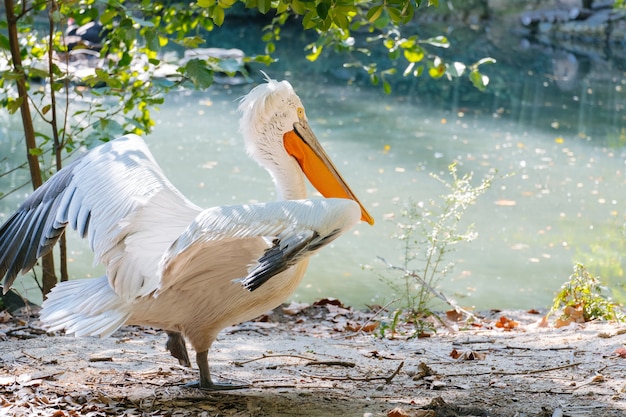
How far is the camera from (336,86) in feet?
52.6

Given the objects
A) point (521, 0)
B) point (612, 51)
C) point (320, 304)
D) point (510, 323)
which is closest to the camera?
point (510, 323)

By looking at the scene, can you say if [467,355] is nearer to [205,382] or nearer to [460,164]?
[205,382]

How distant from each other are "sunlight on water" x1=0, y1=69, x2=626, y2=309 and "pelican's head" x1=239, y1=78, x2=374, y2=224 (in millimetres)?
1645

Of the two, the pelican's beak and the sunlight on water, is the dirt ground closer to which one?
the pelican's beak

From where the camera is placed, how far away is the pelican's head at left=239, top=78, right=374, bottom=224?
370 cm

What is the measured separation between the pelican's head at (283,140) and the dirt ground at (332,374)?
2.76 ft

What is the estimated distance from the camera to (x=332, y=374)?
3.69m

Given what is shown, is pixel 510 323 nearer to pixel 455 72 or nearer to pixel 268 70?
pixel 455 72

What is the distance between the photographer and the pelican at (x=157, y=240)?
2879 mm

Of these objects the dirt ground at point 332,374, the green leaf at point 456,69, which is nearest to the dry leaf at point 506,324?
the dirt ground at point 332,374

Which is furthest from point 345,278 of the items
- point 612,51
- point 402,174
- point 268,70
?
point 612,51

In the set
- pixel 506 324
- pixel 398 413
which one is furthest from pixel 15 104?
pixel 506 324

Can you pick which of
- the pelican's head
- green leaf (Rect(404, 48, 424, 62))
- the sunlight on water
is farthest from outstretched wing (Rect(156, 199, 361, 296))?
the sunlight on water

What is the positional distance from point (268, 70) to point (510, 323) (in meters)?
13.3
